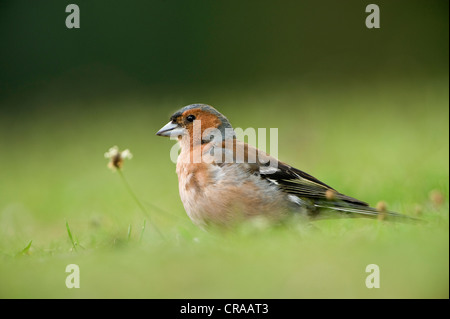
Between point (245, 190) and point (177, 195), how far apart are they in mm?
2683

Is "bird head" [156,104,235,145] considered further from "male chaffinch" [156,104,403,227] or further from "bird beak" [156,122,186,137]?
"male chaffinch" [156,104,403,227]

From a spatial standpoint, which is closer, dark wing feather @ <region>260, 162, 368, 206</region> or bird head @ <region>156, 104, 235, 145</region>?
dark wing feather @ <region>260, 162, 368, 206</region>

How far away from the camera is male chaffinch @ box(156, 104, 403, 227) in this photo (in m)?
3.69

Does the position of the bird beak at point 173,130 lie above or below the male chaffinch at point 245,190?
above

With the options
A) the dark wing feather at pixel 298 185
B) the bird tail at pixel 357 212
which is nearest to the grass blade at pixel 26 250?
the dark wing feather at pixel 298 185

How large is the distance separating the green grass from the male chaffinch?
0.43 feet

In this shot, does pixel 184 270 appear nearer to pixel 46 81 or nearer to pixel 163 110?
pixel 163 110

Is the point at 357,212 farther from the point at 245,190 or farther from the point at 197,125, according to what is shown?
the point at 197,125

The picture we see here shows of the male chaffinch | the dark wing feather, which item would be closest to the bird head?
the male chaffinch

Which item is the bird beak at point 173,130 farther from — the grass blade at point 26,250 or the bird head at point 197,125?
the grass blade at point 26,250

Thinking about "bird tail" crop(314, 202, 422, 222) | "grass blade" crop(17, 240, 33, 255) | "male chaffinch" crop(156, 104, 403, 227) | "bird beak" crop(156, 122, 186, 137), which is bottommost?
"grass blade" crop(17, 240, 33, 255)

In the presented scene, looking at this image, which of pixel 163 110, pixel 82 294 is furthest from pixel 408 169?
pixel 163 110

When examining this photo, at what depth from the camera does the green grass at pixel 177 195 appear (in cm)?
294

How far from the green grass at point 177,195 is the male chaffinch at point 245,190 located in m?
0.13
